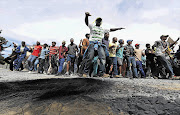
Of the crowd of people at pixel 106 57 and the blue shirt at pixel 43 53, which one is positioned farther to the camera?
the blue shirt at pixel 43 53

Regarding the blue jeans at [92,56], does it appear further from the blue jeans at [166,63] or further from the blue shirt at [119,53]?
the blue jeans at [166,63]

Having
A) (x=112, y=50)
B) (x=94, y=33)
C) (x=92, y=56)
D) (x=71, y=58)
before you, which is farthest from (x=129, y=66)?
(x=71, y=58)

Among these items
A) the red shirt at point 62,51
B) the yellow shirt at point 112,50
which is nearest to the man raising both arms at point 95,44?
the yellow shirt at point 112,50

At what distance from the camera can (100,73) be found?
5238 mm

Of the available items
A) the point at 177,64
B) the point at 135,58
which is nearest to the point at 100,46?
the point at 135,58

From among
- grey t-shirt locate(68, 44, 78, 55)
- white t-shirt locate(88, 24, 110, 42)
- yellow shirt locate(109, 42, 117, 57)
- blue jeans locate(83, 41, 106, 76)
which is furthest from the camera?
grey t-shirt locate(68, 44, 78, 55)

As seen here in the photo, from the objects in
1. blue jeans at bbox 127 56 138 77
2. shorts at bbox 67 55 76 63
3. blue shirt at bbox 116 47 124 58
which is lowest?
blue jeans at bbox 127 56 138 77

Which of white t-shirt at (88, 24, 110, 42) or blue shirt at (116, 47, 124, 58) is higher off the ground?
white t-shirt at (88, 24, 110, 42)

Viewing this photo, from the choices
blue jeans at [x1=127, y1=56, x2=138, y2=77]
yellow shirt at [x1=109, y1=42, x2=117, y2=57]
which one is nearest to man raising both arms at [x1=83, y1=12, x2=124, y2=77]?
yellow shirt at [x1=109, y1=42, x2=117, y2=57]

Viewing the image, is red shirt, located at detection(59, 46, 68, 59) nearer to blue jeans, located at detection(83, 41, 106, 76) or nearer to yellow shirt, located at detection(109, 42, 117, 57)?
yellow shirt, located at detection(109, 42, 117, 57)

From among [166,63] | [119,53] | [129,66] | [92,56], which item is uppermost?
[119,53]

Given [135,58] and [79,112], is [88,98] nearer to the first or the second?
[79,112]

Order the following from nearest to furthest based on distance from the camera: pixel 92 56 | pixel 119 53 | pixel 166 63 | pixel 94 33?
pixel 92 56 < pixel 94 33 < pixel 166 63 < pixel 119 53

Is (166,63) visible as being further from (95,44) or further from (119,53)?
(95,44)
